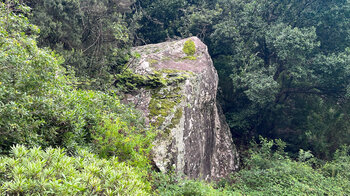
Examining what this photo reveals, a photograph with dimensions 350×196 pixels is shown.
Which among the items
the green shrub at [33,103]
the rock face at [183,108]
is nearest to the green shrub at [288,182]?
the rock face at [183,108]

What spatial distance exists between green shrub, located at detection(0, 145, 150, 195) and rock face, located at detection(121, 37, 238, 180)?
135 inches

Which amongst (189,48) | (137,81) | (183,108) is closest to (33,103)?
(183,108)

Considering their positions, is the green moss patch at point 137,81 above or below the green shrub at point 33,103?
below

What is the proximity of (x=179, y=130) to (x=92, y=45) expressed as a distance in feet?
16.2

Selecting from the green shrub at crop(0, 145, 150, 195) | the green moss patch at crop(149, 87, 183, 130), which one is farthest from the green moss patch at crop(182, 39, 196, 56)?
the green shrub at crop(0, 145, 150, 195)

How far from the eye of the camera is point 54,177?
205 cm

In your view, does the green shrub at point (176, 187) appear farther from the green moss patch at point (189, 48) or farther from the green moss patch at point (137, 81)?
the green moss patch at point (189, 48)

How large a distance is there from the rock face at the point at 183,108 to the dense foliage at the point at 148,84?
15.2 inches

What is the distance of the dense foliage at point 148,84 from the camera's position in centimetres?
295

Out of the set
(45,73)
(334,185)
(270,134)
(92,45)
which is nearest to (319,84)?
(270,134)

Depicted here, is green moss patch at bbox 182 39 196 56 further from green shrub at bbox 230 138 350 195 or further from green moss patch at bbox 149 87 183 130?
green shrub at bbox 230 138 350 195

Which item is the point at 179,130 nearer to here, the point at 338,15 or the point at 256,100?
the point at 256,100

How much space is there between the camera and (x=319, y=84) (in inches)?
458

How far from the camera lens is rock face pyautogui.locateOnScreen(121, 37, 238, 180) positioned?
21.4ft
